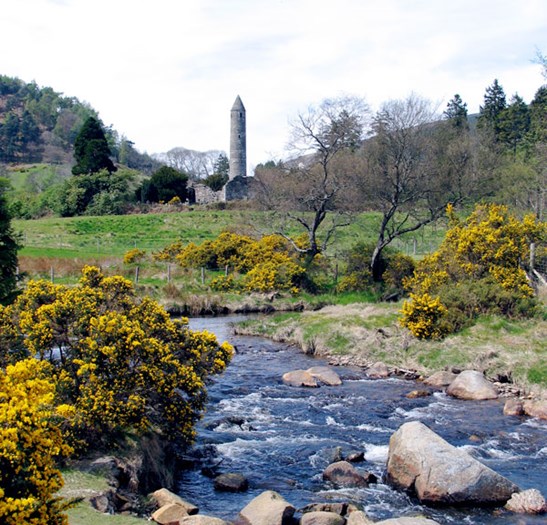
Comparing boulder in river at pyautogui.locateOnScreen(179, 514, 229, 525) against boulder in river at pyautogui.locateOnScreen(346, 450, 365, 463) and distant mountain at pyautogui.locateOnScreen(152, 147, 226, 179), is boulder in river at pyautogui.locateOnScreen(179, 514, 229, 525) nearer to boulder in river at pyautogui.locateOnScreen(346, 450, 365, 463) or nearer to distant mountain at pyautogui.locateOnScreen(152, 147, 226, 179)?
boulder in river at pyautogui.locateOnScreen(346, 450, 365, 463)

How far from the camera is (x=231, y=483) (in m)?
13.2

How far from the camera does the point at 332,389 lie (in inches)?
835

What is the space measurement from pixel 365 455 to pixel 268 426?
3128 mm

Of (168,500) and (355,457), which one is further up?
(168,500)

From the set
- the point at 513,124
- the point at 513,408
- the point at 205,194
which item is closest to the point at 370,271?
the point at 513,408

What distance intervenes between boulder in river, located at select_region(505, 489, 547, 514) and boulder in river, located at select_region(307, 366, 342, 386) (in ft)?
32.2

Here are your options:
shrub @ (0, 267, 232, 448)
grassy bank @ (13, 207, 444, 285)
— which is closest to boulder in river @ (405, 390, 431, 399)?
shrub @ (0, 267, 232, 448)

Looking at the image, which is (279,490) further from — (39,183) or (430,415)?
(39,183)

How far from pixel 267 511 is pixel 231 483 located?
81.7 inches

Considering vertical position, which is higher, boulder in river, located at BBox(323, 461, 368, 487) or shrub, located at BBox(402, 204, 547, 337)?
shrub, located at BBox(402, 204, 547, 337)

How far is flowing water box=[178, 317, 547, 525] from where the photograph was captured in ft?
41.5

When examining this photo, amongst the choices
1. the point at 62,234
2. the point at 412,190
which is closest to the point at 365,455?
the point at 412,190

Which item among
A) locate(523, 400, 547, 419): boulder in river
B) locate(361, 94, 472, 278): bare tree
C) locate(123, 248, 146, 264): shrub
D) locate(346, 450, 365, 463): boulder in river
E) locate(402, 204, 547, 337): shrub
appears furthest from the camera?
locate(123, 248, 146, 264): shrub

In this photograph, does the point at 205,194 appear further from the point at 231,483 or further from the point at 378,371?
the point at 231,483
